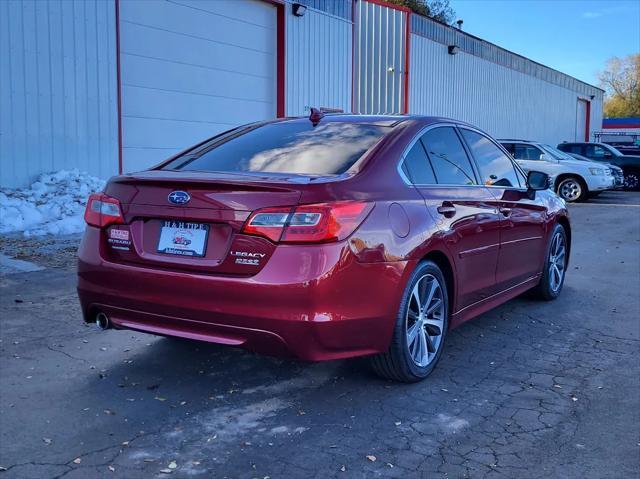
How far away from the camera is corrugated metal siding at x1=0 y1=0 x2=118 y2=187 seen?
427 inches

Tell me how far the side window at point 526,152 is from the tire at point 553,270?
12.7 metres

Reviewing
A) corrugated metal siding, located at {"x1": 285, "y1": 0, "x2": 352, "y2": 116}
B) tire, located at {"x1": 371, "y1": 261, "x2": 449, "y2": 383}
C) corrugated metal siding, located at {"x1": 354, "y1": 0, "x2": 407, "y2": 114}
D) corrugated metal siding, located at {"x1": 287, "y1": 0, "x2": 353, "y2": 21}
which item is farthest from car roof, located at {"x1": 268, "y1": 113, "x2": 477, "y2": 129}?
corrugated metal siding, located at {"x1": 354, "y1": 0, "x2": 407, "y2": 114}

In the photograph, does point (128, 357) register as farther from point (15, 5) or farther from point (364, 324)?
point (15, 5)

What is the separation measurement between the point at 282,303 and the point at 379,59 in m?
17.9

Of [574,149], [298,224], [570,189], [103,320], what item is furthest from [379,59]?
[298,224]

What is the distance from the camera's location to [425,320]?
431 cm

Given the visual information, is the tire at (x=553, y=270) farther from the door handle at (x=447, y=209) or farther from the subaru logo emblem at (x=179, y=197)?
the subaru logo emblem at (x=179, y=197)

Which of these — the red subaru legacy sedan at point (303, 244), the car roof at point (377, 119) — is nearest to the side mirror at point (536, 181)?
the red subaru legacy sedan at point (303, 244)

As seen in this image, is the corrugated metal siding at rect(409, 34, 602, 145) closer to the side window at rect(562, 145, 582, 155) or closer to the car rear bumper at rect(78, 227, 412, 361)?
the side window at rect(562, 145, 582, 155)

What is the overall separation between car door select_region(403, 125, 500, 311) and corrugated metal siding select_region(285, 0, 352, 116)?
11.9 meters

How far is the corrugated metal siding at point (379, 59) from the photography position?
63.8 feet

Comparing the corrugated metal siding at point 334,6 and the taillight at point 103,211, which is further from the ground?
the corrugated metal siding at point 334,6

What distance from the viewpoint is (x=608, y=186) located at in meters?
19.4

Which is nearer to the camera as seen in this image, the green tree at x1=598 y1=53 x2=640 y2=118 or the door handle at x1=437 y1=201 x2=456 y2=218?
the door handle at x1=437 y1=201 x2=456 y2=218
